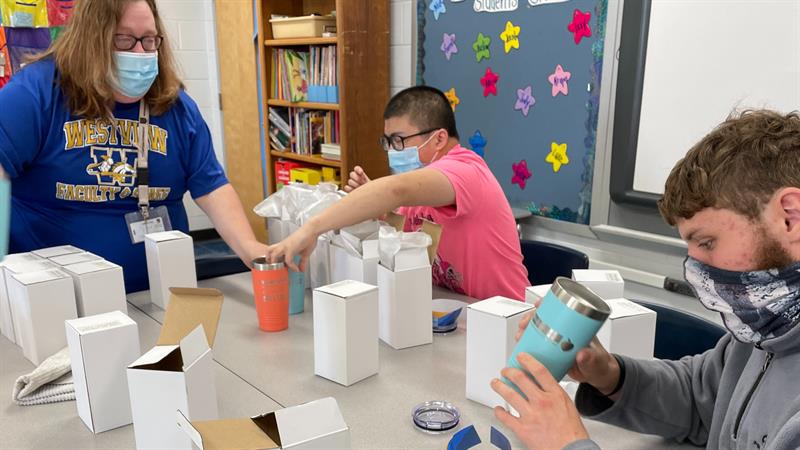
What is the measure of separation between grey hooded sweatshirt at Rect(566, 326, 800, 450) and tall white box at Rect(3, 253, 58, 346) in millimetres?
1143

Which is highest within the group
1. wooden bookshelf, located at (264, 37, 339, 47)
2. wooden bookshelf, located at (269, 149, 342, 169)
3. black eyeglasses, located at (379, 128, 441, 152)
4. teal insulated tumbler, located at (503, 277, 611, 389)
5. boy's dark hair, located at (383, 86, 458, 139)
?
wooden bookshelf, located at (264, 37, 339, 47)

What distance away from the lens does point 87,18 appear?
5.41ft

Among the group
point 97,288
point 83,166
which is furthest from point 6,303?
point 83,166

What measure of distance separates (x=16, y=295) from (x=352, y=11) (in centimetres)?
231

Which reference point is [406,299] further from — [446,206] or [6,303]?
[6,303]

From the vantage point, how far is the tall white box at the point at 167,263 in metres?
1.53

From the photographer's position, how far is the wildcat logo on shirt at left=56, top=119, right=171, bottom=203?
1686 mm

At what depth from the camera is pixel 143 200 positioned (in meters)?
1.79

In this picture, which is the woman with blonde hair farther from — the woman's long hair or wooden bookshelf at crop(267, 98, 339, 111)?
wooden bookshelf at crop(267, 98, 339, 111)

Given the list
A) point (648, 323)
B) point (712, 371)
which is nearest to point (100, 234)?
point (648, 323)

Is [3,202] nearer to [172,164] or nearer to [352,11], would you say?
[172,164]

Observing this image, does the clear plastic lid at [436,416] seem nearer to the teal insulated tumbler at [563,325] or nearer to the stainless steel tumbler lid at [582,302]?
the teal insulated tumbler at [563,325]

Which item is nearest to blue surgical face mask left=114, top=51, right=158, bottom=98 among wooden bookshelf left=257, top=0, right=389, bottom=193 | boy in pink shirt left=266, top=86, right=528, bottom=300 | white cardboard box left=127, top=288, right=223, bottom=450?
boy in pink shirt left=266, top=86, right=528, bottom=300

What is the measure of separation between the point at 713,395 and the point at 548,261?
107cm
